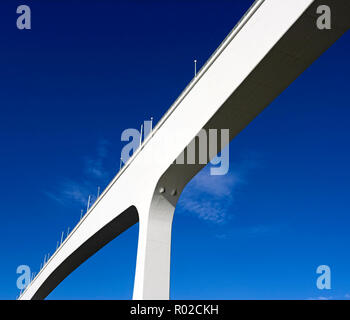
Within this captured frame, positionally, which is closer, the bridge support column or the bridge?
the bridge

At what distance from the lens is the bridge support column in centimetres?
891

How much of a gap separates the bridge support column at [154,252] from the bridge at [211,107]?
2 centimetres

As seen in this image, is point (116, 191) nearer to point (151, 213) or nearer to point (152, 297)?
point (151, 213)

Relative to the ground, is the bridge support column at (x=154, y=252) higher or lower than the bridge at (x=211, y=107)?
lower

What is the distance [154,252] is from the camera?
923 centimetres

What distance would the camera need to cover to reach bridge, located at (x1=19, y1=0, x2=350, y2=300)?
6.00 metres

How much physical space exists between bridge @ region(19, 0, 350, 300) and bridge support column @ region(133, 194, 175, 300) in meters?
0.02

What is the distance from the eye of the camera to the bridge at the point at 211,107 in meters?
6.00

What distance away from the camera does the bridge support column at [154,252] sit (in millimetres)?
8914

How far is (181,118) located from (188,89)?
732 millimetres

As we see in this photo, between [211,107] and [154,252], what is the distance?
4069 mm

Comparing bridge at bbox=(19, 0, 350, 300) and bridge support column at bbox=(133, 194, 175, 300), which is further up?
bridge at bbox=(19, 0, 350, 300)

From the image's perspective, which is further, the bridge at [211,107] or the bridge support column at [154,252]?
the bridge support column at [154,252]
